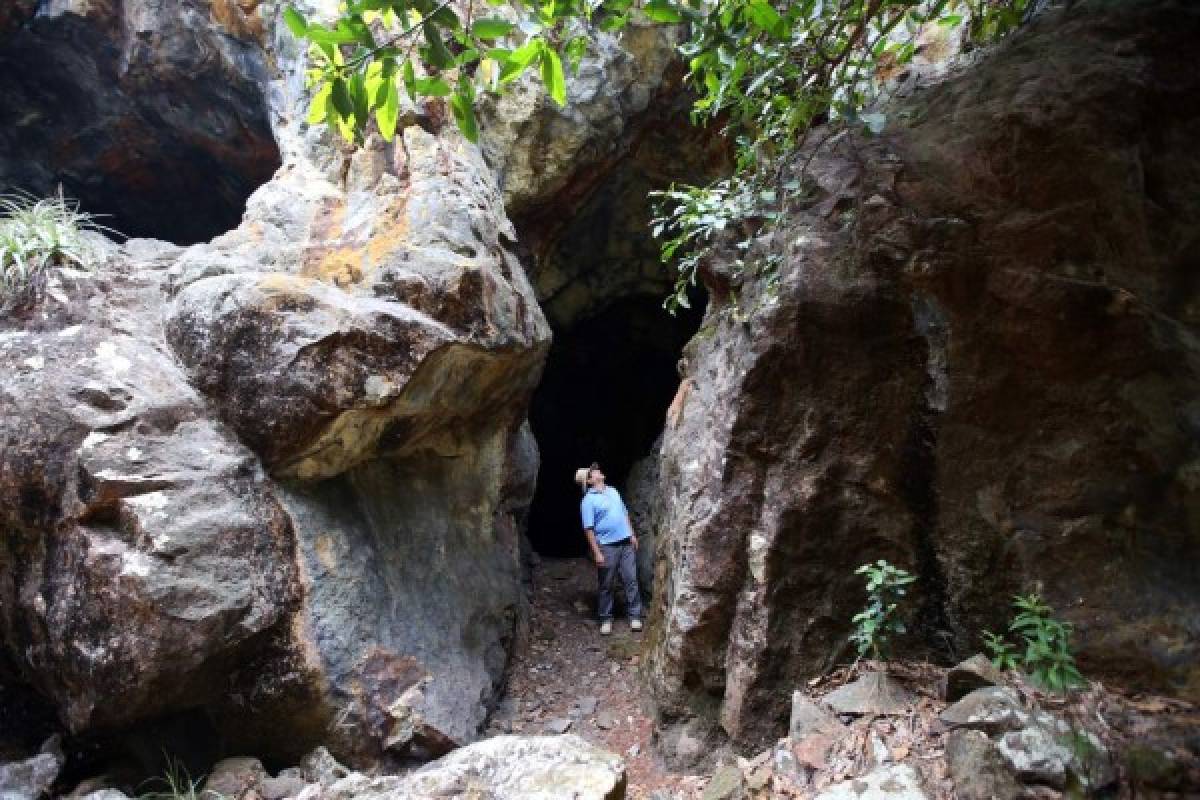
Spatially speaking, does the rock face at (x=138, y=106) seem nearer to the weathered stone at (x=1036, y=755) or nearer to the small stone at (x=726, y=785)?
the small stone at (x=726, y=785)

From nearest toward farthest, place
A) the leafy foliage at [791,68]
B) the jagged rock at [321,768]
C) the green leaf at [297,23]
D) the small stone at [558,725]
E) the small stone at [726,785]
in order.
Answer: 1. the green leaf at [297,23]
2. the small stone at [726,785]
3. the leafy foliage at [791,68]
4. the jagged rock at [321,768]
5. the small stone at [558,725]

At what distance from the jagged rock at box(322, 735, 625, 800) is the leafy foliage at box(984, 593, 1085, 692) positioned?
1602 mm

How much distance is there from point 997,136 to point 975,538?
1.84 meters

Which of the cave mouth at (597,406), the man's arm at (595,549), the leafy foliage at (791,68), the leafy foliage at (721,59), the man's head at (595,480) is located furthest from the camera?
the cave mouth at (597,406)

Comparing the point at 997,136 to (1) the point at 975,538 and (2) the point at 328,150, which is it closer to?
(1) the point at 975,538

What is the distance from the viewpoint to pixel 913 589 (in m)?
3.62

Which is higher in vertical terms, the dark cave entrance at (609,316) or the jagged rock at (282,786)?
the dark cave entrance at (609,316)

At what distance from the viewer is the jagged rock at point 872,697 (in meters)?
3.23

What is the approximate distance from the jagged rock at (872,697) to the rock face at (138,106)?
7271 mm

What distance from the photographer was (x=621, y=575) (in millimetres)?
6957

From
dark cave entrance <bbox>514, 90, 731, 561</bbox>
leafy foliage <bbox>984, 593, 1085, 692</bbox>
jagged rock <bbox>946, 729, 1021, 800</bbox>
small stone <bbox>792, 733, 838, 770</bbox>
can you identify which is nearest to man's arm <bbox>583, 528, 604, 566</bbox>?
dark cave entrance <bbox>514, 90, 731, 561</bbox>

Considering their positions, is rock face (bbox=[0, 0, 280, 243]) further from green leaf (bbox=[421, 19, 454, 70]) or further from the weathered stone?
the weathered stone

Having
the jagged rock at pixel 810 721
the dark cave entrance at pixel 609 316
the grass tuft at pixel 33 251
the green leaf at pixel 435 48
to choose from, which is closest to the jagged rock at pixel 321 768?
the jagged rock at pixel 810 721

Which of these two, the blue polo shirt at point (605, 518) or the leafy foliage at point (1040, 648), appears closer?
the leafy foliage at point (1040, 648)
